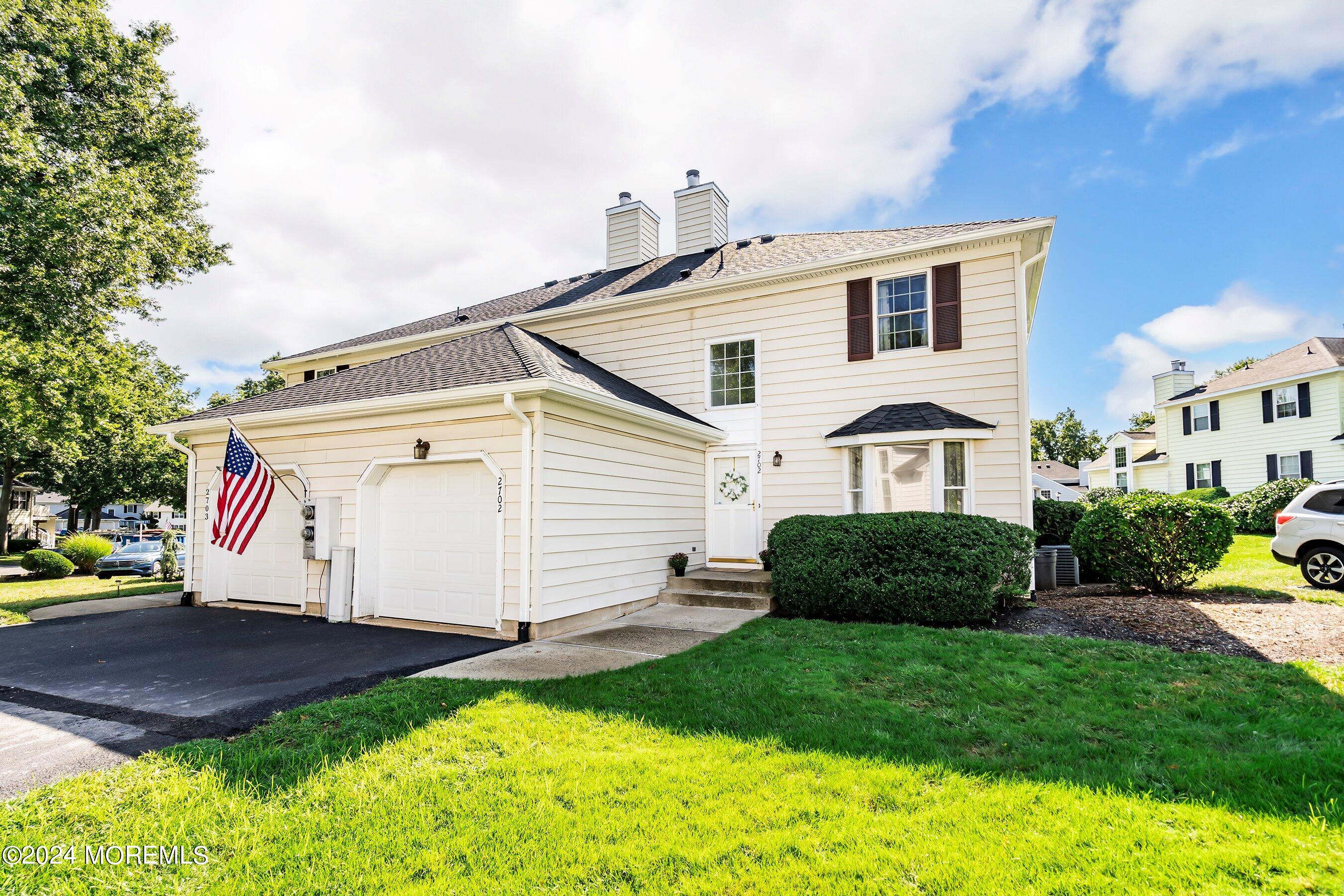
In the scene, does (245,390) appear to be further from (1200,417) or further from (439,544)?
(1200,417)

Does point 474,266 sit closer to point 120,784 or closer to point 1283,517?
point 120,784

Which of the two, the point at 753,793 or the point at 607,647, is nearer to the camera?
the point at 753,793

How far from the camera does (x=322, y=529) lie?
8.18 m

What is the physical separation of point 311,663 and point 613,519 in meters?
3.83

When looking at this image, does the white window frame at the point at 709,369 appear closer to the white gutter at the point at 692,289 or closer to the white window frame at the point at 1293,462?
the white gutter at the point at 692,289

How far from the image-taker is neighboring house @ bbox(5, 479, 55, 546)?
3822 centimetres

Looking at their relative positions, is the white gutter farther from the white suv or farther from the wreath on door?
the white suv

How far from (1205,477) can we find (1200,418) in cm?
231

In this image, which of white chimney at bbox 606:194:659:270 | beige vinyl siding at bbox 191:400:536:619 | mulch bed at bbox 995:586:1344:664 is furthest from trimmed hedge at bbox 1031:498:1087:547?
white chimney at bbox 606:194:659:270

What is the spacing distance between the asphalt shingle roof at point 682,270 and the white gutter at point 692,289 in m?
0.09

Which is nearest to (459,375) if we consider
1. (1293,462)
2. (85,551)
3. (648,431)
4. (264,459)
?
(648,431)

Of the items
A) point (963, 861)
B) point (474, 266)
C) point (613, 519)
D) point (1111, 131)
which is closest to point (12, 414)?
point (474, 266)

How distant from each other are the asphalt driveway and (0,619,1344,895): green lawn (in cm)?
53

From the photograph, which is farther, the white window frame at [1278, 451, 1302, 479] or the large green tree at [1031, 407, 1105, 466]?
the large green tree at [1031, 407, 1105, 466]
